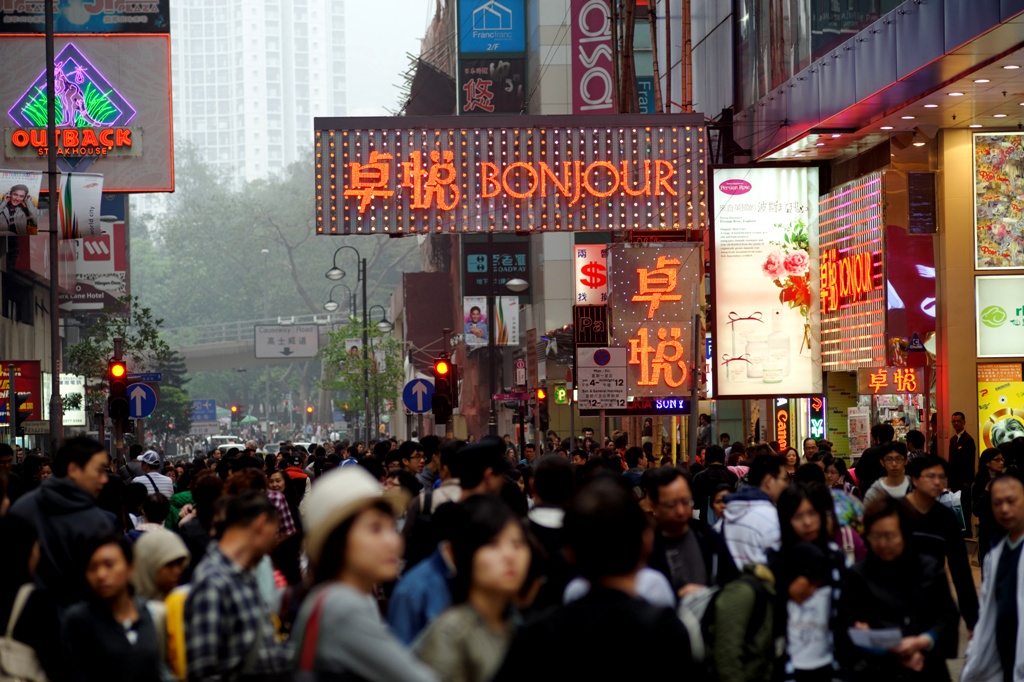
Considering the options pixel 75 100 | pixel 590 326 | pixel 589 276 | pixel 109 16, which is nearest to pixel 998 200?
pixel 590 326

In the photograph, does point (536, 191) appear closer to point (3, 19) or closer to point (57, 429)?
point (57, 429)

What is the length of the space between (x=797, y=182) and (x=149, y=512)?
1762 centimetres

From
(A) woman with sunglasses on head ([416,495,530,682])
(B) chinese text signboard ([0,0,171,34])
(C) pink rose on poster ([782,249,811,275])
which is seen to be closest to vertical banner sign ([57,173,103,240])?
(B) chinese text signboard ([0,0,171,34])

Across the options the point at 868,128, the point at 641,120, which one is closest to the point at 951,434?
the point at 868,128

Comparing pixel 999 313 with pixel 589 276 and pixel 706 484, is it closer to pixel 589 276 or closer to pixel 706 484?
pixel 706 484

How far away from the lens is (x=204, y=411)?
111562 millimetres

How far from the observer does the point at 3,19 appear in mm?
32188

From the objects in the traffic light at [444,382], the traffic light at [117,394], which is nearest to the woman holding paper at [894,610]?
the traffic light at [117,394]

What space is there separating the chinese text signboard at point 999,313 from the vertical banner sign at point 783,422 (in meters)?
7.90

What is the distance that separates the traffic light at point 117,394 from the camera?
76.1 ft

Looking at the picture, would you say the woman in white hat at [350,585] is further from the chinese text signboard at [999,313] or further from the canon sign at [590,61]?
the canon sign at [590,61]

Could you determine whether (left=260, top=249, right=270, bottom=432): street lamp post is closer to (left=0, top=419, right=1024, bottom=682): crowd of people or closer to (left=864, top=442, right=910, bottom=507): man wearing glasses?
(left=864, top=442, right=910, bottom=507): man wearing glasses

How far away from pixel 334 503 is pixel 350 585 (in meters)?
0.25

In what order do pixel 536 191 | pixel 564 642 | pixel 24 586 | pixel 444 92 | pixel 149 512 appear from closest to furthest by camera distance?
→ pixel 564 642
pixel 24 586
pixel 149 512
pixel 536 191
pixel 444 92
